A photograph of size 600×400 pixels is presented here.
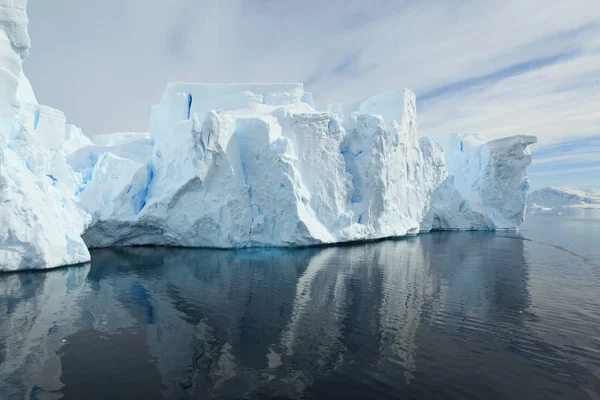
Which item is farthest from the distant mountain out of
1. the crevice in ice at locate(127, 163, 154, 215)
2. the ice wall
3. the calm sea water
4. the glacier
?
the calm sea water

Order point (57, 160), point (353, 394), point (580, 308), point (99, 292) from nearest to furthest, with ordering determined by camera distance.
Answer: point (353, 394) < point (580, 308) < point (99, 292) < point (57, 160)

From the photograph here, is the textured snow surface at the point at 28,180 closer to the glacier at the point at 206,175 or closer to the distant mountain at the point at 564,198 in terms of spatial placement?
the glacier at the point at 206,175

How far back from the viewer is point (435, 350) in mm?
8297

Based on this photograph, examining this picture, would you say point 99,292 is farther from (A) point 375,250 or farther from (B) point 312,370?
(A) point 375,250

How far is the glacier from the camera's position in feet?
55.5

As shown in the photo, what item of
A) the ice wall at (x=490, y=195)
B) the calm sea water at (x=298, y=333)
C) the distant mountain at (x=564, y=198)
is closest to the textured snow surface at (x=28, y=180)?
the calm sea water at (x=298, y=333)

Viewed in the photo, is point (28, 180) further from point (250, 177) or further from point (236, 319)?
point (236, 319)

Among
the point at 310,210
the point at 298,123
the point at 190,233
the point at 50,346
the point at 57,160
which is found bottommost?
the point at 50,346

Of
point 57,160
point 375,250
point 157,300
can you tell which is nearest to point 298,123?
point 375,250

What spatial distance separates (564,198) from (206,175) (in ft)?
610

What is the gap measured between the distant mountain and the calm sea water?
548 ft

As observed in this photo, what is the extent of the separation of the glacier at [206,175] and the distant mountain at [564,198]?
155 meters

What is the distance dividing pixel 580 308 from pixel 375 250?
42.5ft

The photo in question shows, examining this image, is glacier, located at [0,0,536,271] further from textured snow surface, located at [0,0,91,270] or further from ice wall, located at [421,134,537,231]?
ice wall, located at [421,134,537,231]
